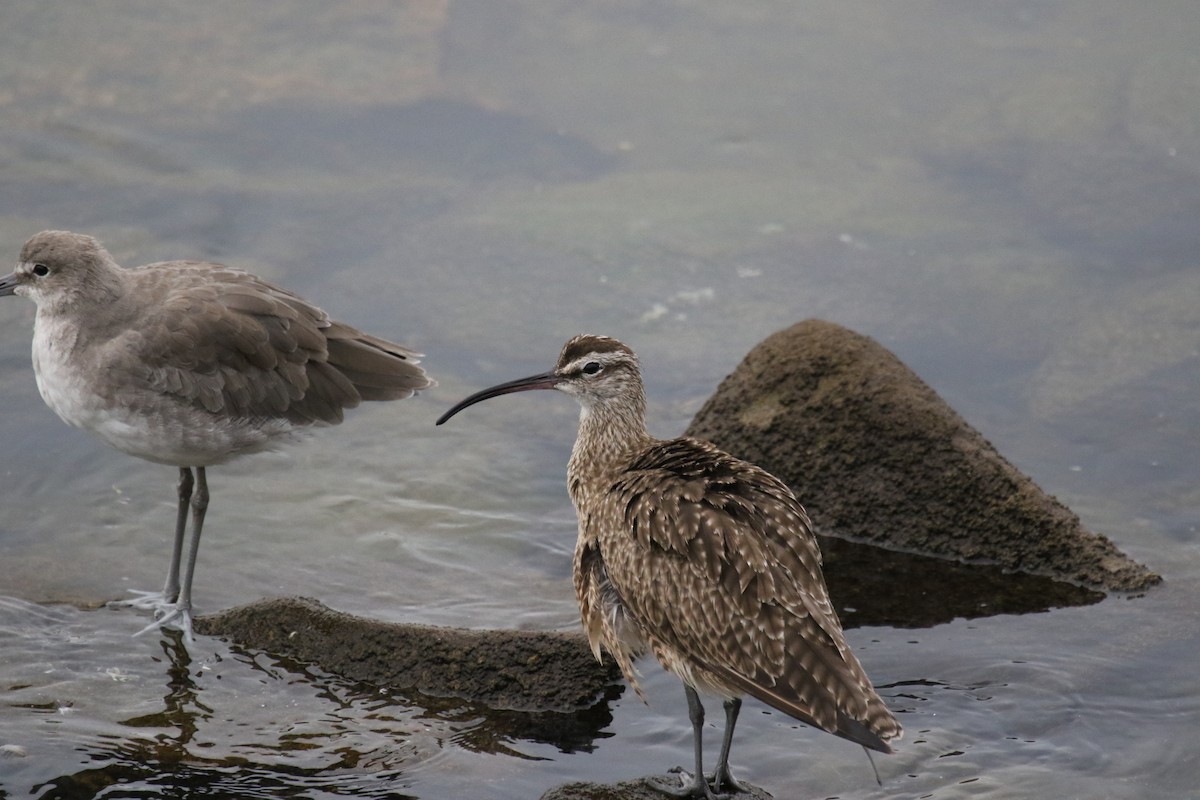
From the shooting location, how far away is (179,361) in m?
7.59

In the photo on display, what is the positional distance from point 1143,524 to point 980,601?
192 centimetres

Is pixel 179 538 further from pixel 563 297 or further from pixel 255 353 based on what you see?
pixel 563 297

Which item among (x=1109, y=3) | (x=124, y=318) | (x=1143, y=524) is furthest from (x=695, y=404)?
(x=1109, y=3)

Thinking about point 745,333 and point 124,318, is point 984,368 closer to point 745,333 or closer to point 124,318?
point 745,333

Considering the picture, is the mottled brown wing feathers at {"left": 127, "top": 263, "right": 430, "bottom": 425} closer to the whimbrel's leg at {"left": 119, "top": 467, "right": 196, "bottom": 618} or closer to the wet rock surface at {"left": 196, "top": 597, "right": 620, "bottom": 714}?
the whimbrel's leg at {"left": 119, "top": 467, "right": 196, "bottom": 618}

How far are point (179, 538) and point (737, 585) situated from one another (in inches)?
149

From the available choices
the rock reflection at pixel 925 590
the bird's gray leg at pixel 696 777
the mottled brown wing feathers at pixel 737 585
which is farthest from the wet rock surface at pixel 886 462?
the bird's gray leg at pixel 696 777

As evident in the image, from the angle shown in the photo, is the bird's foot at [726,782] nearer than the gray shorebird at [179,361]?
Yes

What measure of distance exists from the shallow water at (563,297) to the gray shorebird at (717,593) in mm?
679

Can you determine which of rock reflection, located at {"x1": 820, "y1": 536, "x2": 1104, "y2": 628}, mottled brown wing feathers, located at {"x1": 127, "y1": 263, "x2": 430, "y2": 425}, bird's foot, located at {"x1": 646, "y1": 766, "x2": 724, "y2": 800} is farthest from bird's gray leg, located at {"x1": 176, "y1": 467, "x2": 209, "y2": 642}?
rock reflection, located at {"x1": 820, "y1": 536, "x2": 1104, "y2": 628}

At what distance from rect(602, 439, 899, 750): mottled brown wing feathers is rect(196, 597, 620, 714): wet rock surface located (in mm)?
716

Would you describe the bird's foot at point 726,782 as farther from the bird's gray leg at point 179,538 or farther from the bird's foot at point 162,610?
the bird's gray leg at point 179,538

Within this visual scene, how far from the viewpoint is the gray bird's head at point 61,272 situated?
765cm

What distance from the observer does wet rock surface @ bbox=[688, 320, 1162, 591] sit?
7.66m
